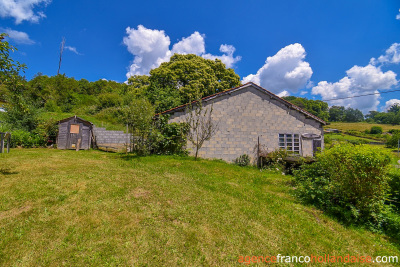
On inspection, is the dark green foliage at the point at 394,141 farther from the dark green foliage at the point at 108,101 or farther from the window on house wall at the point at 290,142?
the dark green foliage at the point at 108,101

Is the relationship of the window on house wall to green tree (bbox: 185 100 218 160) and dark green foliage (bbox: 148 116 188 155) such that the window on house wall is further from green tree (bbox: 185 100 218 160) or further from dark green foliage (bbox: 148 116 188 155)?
dark green foliage (bbox: 148 116 188 155)

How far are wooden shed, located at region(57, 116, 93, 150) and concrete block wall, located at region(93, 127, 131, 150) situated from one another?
1.17 m

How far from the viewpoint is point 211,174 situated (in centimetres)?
853

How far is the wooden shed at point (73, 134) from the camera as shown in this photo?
48.6 feet

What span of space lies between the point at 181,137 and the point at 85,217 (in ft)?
27.2

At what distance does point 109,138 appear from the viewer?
17.2 meters

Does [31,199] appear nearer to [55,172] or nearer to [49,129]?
[55,172]

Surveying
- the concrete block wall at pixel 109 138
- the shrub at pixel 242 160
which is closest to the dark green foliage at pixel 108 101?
the concrete block wall at pixel 109 138

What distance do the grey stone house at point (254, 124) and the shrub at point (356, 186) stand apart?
6745 millimetres

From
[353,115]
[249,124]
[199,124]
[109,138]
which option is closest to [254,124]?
[249,124]

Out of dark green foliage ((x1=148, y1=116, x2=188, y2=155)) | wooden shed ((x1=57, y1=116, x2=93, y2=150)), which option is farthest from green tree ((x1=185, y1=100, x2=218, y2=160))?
wooden shed ((x1=57, y1=116, x2=93, y2=150))

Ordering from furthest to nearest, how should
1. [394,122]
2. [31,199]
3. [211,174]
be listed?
[394,122]
[211,174]
[31,199]

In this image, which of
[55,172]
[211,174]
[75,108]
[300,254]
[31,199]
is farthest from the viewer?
[75,108]

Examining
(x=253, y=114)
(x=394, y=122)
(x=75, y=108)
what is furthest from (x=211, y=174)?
(x=394, y=122)
